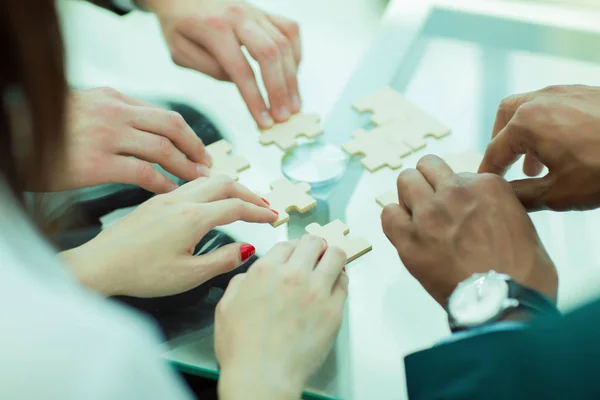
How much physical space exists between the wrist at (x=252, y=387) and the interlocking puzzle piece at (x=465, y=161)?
49cm

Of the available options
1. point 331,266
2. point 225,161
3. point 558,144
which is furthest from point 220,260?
point 558,144

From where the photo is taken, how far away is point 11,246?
55 centimetres

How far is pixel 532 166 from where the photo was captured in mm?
1017

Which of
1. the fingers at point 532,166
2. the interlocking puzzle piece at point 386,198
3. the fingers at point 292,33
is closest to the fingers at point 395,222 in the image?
the interlocking puzzle piece at point 386,198

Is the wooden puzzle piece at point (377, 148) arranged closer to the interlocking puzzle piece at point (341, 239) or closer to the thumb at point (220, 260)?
the interlocking puzzle piece at point (341, 239)

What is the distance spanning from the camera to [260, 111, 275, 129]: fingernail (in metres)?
1.18

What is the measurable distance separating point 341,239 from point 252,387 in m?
0.31

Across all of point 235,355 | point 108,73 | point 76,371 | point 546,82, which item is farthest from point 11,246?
point 546,82

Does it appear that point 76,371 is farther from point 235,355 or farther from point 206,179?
point 206,179

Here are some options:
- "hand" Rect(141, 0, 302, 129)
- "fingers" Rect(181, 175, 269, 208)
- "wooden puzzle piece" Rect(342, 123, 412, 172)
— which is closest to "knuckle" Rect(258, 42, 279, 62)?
"hand" Rect(141, 0, 302, 129)

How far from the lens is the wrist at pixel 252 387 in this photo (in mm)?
726

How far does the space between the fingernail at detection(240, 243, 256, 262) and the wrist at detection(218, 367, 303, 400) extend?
216 mm

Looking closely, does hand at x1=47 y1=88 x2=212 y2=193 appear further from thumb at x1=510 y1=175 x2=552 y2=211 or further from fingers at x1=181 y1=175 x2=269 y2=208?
thumb at x1=510 y1=175 x2=552 y2=211

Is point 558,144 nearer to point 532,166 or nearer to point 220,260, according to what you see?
point 532,166
